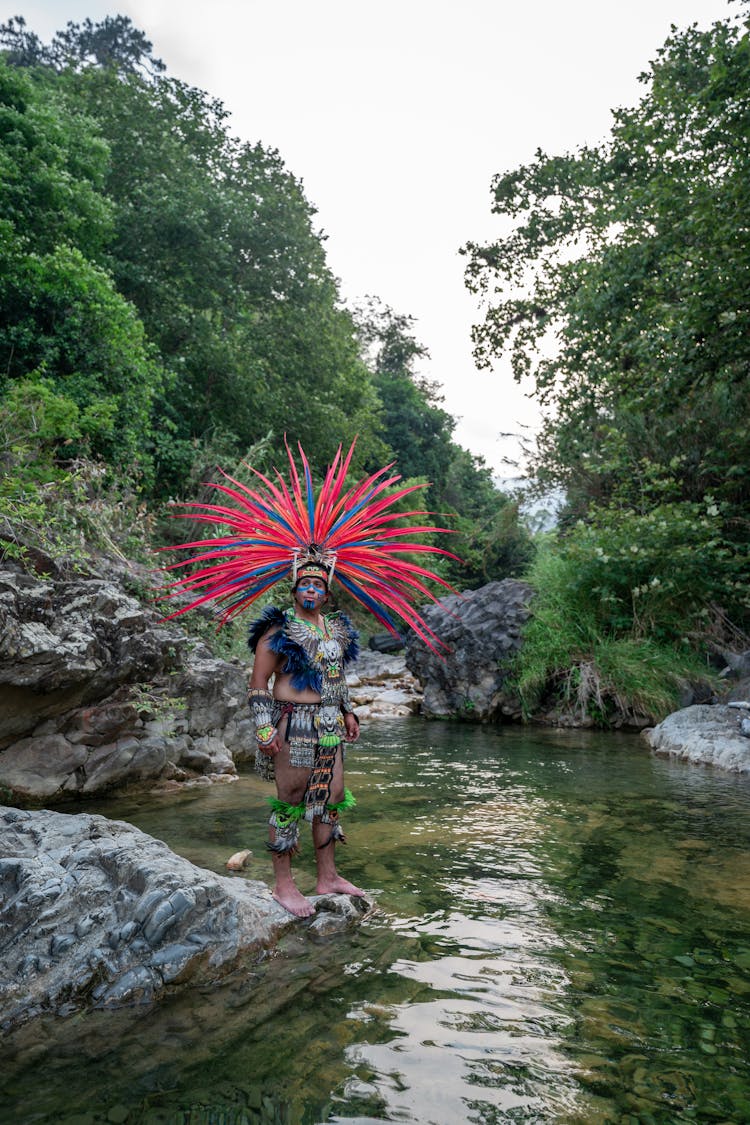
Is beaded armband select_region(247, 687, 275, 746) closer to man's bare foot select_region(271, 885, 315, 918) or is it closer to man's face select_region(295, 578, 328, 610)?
man's face select_region(295, 578, 328, 610)

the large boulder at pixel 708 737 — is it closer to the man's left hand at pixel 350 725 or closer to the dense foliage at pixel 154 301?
the man's left hand at pixel 350 725

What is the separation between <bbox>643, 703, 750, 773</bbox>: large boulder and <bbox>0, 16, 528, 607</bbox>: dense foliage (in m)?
8.26

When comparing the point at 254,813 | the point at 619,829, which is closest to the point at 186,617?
the point at 254,813

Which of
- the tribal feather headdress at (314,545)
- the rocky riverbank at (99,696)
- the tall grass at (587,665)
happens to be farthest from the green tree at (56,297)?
the tribal feather headdress at (314,545)

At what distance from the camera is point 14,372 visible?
1274cm

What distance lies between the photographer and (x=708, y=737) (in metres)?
9.09

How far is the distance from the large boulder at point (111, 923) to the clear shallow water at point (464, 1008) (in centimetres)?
13

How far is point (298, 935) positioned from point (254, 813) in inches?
104

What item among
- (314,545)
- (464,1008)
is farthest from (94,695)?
(464,1008)

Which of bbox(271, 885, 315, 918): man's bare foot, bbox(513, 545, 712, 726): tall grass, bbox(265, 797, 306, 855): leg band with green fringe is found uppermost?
bbox(513, 545, 712, 726): tall grass

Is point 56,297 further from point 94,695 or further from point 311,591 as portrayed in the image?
point 311,591

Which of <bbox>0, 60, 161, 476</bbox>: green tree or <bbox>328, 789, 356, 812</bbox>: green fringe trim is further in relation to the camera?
<bbox>0, 60, 161, 476</bbox>: green tree

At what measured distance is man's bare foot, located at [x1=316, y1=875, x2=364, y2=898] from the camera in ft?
13.0

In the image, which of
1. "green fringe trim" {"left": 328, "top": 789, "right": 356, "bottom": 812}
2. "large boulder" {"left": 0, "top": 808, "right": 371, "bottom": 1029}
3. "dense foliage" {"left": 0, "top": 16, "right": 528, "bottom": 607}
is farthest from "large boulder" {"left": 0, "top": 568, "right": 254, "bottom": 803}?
"green fringe trim" {"left": 328, "top": 789, "right": 356, "bottom": 812}
